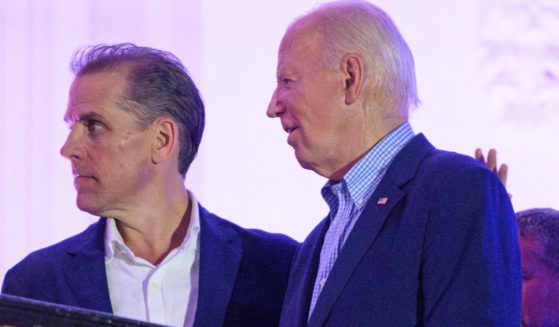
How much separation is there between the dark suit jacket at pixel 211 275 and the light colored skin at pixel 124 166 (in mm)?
94

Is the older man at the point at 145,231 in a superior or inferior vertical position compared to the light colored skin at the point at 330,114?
inferior

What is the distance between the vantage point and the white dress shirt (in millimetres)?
2740

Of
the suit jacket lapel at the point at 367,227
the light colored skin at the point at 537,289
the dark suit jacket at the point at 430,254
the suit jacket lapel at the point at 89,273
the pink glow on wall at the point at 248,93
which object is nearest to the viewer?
the dark suit jacket at the point at 430,254

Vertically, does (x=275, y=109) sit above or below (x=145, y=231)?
above

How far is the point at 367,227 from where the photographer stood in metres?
2.29

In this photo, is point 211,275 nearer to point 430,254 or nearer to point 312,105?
point 312,105

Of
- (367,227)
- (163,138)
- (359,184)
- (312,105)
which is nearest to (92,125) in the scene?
(163,138)

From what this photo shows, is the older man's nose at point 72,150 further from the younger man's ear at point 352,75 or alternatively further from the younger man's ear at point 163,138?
the younger man's ear at point 352,75

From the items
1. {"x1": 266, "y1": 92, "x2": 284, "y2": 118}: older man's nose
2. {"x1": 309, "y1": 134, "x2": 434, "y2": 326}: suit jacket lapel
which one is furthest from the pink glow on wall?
{"x1": 309, "y1": 134, "x2": 434, "y2": 326}: suit jacket lapel

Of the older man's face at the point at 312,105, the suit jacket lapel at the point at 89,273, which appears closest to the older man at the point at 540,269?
the older man's face at the point at 312,105

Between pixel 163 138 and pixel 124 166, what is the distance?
15 centimetres

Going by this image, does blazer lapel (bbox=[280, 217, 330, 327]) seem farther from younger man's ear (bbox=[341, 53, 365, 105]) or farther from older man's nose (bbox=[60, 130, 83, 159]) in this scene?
older man's nose (bbox=[60, 130, 83, 159])

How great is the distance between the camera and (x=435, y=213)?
2182 millimetres

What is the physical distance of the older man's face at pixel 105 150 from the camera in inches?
110
